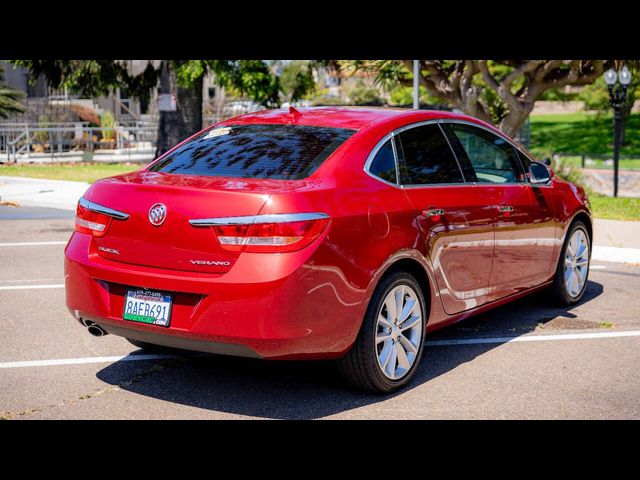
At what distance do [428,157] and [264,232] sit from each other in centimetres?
171

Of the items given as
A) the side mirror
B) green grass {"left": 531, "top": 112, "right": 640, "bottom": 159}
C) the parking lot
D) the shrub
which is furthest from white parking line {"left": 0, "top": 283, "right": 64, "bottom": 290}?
green grass {"left": 531, "top": 112, "right": 640, "bottom": 159}

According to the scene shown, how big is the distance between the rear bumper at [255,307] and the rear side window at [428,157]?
3.74 feet

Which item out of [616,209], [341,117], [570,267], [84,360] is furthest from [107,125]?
[341,117]

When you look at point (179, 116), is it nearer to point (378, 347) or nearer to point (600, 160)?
point (600, 160)

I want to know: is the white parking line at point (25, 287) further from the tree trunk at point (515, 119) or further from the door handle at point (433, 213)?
the tree trunk at point (515, 119)

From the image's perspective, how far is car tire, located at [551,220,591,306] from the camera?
7.59 metres

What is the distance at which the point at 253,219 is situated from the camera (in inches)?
185

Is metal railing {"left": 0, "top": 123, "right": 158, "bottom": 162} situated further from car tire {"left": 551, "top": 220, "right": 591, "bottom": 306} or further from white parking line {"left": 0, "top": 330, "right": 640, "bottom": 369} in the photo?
white parking line {"left": 0, "top": 330, "right": 640, "bottom": 369}

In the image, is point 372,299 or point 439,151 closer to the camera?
point 372,299

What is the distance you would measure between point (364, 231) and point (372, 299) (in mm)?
408

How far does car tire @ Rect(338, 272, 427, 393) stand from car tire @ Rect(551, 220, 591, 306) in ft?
8.06
